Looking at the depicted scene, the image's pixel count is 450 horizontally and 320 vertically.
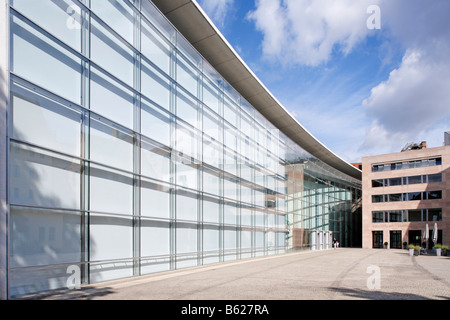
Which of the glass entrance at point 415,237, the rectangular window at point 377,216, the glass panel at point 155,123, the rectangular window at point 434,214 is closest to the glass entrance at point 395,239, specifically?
the glass entrance at point 415,237

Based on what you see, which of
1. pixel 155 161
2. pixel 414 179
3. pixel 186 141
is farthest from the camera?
pixel 414 179

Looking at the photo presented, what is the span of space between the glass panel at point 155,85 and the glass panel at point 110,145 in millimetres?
2728

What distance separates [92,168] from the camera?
1348cm

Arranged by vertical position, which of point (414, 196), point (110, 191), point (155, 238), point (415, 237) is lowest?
point (415, 237)

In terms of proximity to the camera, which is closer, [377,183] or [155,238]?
[155,238]

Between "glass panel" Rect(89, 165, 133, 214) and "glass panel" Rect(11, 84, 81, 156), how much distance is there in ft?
4.30

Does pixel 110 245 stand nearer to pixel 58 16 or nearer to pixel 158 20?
pixel 58 16

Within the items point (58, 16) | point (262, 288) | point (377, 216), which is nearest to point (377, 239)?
point (377, 216)

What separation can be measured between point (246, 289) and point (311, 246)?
32108mm

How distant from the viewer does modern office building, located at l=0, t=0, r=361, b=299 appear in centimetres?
1094

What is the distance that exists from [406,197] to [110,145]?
45763mm

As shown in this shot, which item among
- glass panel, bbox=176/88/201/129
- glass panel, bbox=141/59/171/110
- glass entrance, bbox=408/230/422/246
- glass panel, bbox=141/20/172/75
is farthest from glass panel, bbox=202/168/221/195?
glass entrance, bbox=408/230/422/246

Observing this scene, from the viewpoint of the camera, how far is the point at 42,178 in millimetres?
11445

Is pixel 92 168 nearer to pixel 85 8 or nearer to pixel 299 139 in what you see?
pixel 85 8
